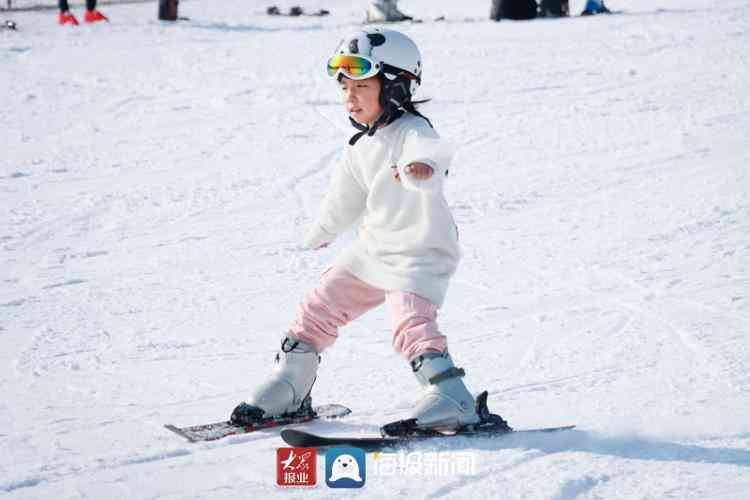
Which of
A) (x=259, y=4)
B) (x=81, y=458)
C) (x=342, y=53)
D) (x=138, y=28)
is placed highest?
(x=259, y=4)

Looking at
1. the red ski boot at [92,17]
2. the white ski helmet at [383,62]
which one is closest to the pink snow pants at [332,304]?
the white ski helmet at [383,62]

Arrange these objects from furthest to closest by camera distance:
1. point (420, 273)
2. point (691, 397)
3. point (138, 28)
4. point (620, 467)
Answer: point (138, 28) → point (691, 397) → point (420, 273) → point (620, 467)

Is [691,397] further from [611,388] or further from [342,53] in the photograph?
[342,53]

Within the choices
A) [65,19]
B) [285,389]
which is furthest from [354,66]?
[65,19]

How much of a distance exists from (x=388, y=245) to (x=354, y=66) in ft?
2.16

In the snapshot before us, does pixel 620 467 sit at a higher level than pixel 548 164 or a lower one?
lower

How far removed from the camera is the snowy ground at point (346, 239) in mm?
3844

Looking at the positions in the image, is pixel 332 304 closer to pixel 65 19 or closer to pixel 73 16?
pixel 65 19

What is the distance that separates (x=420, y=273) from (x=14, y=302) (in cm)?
317

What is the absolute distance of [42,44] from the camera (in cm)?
1555

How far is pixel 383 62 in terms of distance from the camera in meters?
4.02

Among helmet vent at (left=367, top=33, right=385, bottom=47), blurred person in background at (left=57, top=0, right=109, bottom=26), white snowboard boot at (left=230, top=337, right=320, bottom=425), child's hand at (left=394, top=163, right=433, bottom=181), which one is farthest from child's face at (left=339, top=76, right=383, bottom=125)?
blurred person in background at (left=57, top=0, right=109, bottom=26)

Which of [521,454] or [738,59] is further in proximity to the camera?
[738,59]

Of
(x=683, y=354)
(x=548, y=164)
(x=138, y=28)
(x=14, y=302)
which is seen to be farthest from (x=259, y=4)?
(x=683, y=354)
